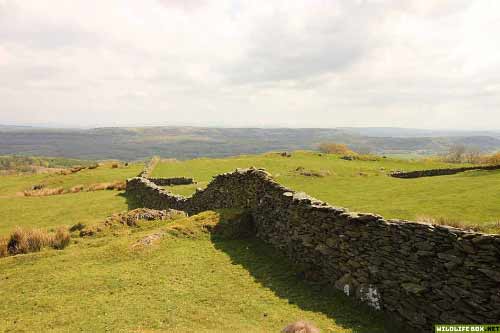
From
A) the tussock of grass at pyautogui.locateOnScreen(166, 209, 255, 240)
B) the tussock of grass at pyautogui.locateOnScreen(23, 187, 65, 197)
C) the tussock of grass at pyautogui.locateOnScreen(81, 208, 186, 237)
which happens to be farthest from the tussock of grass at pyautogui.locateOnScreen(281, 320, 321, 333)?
the tussock of grass at pyautogui.locateOnScreen(23, 187, 65, 197)

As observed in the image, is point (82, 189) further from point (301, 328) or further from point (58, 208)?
point (301, 328)

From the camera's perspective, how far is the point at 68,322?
1081 centimetres

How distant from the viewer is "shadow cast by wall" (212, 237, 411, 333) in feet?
34.9

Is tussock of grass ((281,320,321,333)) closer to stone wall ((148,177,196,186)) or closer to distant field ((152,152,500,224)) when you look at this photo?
distant field ((152,152,500,224))

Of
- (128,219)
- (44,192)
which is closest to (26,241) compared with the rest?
(128,219)

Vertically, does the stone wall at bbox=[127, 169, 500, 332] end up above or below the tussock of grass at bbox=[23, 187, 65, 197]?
above

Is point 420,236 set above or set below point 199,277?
above

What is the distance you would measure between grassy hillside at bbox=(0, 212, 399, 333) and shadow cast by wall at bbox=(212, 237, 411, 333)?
32 millimetres

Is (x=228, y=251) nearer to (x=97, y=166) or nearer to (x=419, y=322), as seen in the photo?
(x=419, y=322)

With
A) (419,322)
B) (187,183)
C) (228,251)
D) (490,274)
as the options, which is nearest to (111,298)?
(228,251)

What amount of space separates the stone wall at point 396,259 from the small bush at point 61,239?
1061 cm

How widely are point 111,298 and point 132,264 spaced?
3048mm

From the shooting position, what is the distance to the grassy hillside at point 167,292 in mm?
10703

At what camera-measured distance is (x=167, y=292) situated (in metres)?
12.8
